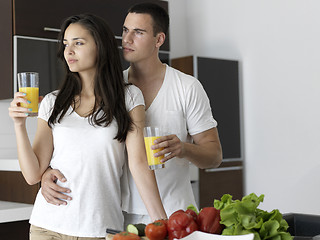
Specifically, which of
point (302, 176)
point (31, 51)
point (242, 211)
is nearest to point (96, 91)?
point (242, 211)

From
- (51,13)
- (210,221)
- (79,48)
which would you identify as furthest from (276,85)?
(210,221)

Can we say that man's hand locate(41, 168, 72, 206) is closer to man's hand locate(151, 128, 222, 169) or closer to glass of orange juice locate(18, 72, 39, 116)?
glass of orange juice locate(18, 72, 39, 116)

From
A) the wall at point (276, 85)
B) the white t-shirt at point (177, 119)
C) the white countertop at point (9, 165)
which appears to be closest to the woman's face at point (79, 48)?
the white t-shirt at point (177, 119)

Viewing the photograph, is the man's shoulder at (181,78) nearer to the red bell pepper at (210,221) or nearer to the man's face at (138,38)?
the man's face at (138,38)

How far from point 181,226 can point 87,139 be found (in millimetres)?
775

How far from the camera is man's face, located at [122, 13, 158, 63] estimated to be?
Result: 2.21 metres

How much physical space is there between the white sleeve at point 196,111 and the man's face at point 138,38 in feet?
0.83

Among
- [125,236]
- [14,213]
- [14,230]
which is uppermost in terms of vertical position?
[125,236]

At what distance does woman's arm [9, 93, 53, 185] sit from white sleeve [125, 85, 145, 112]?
33 centimetres

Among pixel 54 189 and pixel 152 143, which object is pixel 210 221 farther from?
pixel 54 189

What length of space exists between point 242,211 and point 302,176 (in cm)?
336

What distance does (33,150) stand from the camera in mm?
1985

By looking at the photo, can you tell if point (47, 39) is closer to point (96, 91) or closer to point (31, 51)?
point (31, 51)

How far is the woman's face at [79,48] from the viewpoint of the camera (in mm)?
1935
